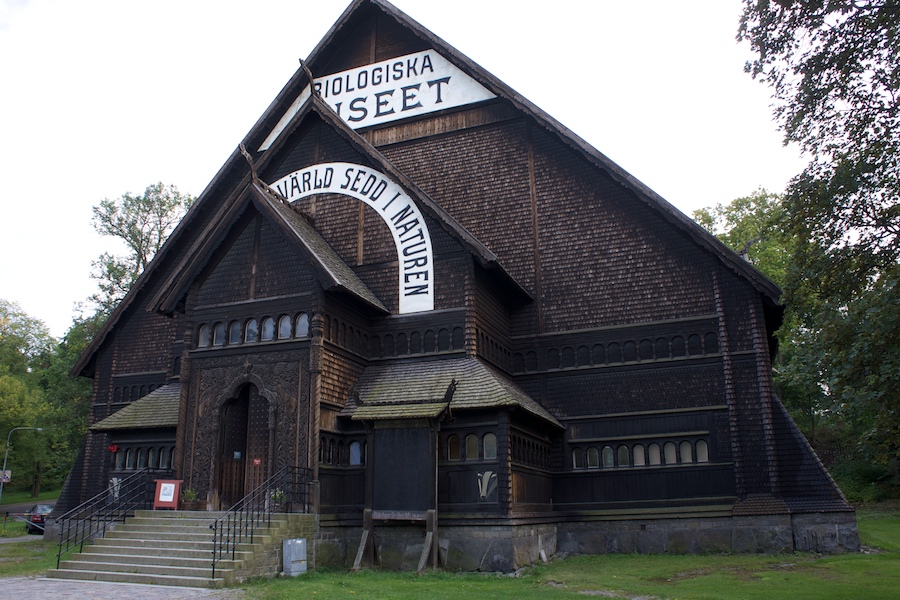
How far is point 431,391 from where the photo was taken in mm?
19641

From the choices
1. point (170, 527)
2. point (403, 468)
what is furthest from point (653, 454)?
point (170, 527)

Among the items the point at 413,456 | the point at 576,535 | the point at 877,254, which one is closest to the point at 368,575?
the point at 413,456

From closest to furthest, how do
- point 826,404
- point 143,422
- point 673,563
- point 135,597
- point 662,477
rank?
point 135,597 → point 673,563 → point 662,477 → point 143,422 → point 826,404

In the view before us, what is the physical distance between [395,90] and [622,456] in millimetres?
15066

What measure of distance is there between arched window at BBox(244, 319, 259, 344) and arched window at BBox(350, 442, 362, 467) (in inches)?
155

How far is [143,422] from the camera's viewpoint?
78.7 ft

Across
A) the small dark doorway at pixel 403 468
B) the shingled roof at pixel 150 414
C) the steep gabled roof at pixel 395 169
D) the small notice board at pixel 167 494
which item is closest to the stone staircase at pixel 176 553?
the small notice board at pixel 167 494

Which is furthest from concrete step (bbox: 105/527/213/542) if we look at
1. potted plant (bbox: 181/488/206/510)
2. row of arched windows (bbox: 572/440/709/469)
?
row of arched windows (bbox: 572/440/709/469)

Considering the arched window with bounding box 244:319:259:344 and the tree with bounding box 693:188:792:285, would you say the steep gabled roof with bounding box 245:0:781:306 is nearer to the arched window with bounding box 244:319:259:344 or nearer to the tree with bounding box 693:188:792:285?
the arched window with bounding box 244:319:259:344

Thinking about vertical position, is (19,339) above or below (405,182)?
above

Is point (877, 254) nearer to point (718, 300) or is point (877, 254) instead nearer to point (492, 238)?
point (718, 300)

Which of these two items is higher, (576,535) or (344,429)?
(344,429)

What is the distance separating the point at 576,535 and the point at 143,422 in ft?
46.1

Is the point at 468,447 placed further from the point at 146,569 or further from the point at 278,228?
the point at 278,228
